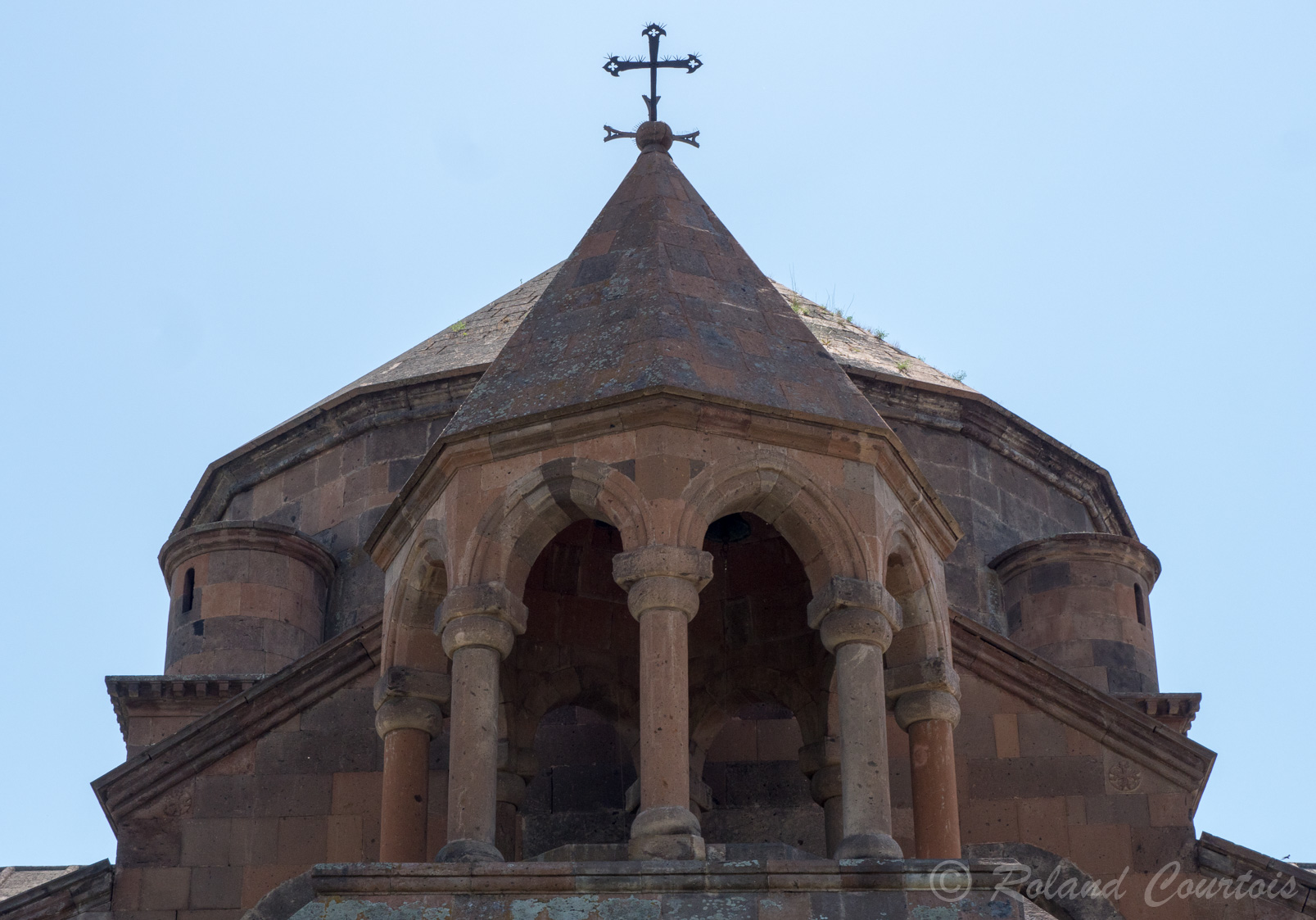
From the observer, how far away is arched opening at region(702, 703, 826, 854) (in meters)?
13.2

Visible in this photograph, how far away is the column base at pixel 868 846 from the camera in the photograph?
32.4 ft

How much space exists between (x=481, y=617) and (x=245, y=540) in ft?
19.9

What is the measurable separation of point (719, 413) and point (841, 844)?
2.25 meters

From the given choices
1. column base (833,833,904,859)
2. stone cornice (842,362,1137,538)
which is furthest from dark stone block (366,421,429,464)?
column base (833,833,904,859)

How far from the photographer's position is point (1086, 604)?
1628 centimetres

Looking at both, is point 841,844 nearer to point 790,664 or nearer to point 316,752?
point 790,664

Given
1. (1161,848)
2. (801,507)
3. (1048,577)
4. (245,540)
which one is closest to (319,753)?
(801,507)

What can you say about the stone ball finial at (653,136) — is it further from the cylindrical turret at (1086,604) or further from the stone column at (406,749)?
the cylindrical turret at (1086,604)

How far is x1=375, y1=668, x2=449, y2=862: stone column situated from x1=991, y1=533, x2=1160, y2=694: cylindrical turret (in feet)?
20.4

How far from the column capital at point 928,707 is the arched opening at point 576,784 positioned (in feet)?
→ 7.52

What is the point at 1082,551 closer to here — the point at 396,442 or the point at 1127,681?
the point at 1127,681

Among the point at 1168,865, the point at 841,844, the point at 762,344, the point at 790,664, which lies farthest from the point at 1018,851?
the point at 762,344

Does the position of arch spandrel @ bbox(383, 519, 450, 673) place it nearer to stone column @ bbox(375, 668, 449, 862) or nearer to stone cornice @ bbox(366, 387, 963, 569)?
stone column @ bbox(375, 668, 449, 862)

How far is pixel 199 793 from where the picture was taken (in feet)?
40.8
